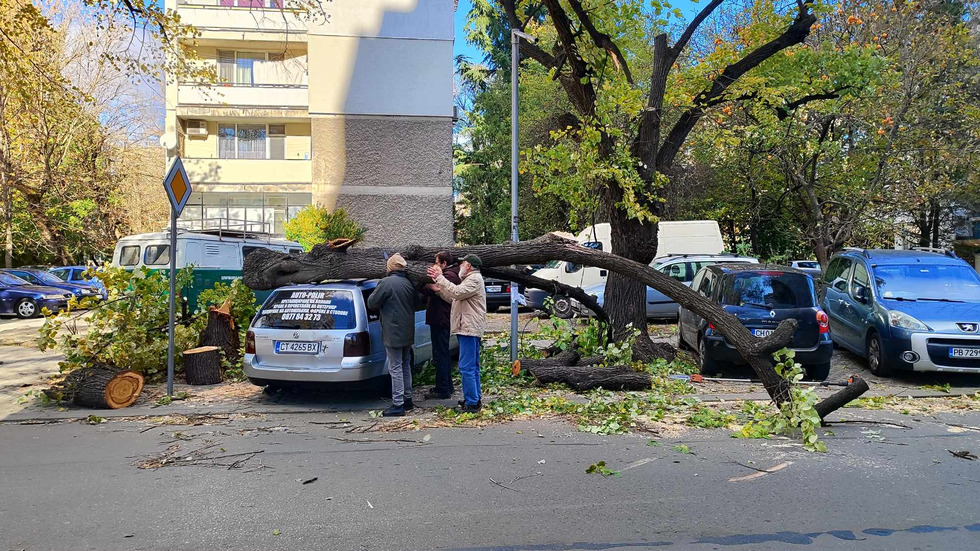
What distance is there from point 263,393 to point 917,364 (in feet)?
29.5

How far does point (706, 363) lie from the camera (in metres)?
10.4

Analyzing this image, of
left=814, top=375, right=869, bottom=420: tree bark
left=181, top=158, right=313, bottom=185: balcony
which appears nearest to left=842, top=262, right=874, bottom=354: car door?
left=814, top=375, right=869, bottom=420: tree bark

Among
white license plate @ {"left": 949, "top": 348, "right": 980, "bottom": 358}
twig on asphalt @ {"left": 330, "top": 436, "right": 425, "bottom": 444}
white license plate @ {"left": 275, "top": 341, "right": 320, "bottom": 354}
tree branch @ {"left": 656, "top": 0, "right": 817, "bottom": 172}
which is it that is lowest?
twig on asphalt @ {"left": 330, "top": 436, "right": 425, "bottom": 444}

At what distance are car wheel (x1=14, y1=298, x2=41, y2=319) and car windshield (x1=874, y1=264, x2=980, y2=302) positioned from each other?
21.6 metres

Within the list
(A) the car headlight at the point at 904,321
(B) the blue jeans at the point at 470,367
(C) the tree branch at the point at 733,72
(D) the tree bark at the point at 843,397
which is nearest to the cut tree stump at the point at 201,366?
(B) the blue jeans at the point at 470,367

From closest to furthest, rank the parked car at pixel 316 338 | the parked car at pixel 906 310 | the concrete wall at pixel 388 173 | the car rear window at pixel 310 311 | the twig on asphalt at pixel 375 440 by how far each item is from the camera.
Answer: the twig on asphalt at pixel 375 440 → the parked car at pixel 316 338 → the car rear window at pixel 310 311 → the parked car at pixel 906 310 → the concrete wall at pixel 388 173

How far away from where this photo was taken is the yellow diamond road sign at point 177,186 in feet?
28.2

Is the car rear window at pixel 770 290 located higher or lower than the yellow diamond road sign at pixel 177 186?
lower

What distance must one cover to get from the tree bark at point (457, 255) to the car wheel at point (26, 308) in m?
14.6

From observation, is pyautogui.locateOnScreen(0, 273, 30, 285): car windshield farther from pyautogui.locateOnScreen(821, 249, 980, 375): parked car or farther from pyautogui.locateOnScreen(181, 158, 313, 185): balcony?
pyautogui.locateOnScreen(821, 249, 980, 375): parked car

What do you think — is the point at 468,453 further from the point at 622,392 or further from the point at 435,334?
the point at 622,392

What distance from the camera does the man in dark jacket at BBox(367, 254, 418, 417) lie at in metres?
7.70

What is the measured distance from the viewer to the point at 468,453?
6285 mm

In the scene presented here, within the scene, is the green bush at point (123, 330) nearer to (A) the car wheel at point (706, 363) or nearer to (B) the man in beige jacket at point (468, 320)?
(B) the man in beige jacket at point (468, 320)
